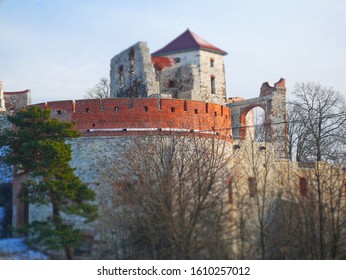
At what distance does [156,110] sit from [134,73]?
6681mm

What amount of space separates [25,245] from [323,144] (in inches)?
507

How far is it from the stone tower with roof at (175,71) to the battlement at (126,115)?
17.8 feet

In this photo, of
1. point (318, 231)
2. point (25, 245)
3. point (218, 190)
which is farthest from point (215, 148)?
point (25, 245)

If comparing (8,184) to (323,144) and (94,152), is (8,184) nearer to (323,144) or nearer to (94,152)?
(94,152)

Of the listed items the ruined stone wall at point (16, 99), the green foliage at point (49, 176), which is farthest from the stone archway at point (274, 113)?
the ruined stone wall at point (16, 99)

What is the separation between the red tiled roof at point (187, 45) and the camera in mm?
27297

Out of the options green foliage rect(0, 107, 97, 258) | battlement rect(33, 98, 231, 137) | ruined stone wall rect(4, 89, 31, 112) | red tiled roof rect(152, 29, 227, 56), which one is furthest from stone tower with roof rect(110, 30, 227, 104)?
green foliage rect(0, 107, 97, 258)

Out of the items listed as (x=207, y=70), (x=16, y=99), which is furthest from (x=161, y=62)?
Result: (x=16, y=99)

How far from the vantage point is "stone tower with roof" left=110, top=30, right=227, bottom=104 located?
2506cm

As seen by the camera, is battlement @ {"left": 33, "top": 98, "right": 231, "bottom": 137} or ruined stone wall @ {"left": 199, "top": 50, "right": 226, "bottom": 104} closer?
battlement @ {"left": 33, "top": 98, "right": 231, "bottom": 137}

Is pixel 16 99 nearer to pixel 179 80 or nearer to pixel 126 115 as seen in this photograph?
pixel 179 80

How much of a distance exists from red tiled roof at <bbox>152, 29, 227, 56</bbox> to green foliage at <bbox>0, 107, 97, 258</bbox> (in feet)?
33.5

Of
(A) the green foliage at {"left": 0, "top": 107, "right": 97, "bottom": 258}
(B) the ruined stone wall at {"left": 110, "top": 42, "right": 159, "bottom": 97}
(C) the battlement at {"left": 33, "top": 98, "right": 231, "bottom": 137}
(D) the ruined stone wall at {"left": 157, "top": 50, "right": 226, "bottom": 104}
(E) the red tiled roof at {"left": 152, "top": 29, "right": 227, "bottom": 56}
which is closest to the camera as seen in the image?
(A) the green foliage at {"left": 0, "top": 107, "right": 97, "bottom": 258}

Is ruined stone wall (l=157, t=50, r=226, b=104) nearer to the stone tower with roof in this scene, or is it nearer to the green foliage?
the stone tower with roof
